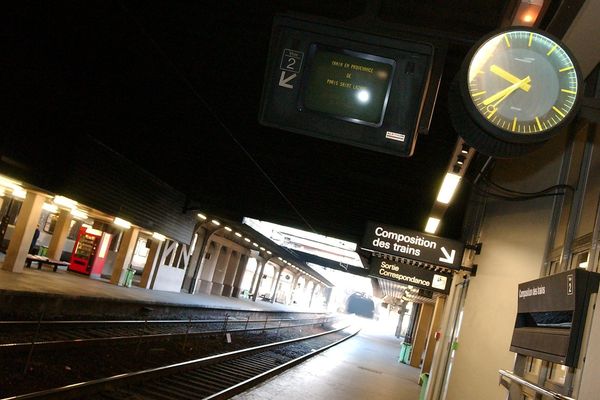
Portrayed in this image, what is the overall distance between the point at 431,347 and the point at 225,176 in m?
8.82

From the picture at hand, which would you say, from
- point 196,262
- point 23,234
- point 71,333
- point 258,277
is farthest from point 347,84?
point 258,277

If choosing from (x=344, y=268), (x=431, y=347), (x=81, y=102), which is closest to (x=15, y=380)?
(x=81, y=102)

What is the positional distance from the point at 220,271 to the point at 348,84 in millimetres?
33623

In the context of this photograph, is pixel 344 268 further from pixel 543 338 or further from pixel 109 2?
pixel 543 338

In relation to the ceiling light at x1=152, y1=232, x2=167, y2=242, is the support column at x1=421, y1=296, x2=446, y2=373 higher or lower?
lower

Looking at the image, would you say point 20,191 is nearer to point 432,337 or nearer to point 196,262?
point 196,262

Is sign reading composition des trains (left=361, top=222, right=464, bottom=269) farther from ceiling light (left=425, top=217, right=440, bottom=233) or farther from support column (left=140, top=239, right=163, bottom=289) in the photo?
support column (left=140, top=239, right=163, bottom=289)

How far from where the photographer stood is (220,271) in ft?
119

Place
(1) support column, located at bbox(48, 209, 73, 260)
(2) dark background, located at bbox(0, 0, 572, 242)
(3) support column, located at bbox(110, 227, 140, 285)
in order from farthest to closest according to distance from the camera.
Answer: (1) support column, located at bbox(48, 209, 73, 260) → (3) support column, located at bbox(110, 227, 140, 285) → (2) dark background, located at bbox(0, 0, 572, 242)

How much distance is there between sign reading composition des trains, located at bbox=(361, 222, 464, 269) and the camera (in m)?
8.05

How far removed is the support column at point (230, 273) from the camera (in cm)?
3747

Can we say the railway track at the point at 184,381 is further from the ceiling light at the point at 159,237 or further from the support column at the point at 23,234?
the ceiling light at the point at 159,237

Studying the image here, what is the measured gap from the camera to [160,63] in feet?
29.0

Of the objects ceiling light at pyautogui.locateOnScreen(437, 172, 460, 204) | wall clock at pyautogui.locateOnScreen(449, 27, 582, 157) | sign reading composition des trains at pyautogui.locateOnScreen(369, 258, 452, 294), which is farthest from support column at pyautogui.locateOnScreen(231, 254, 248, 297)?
wall clock at pyautogui.locateOnScreen(449, 27, 582, 157)
